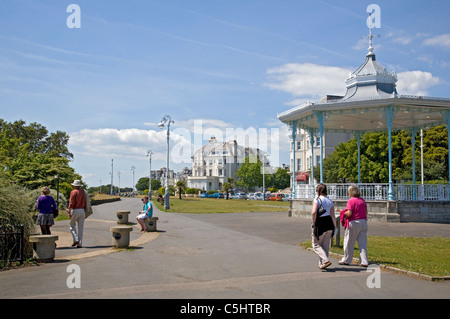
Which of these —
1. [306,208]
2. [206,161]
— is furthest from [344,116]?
[206,161]

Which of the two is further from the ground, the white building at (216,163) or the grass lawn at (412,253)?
the white building at (216,163)

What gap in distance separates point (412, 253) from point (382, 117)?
14394mm

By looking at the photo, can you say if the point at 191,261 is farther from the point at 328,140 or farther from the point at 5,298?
the point at 328,140

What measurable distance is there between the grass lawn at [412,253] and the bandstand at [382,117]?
7713 mm

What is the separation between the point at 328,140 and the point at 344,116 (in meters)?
44.4

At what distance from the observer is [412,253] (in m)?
10.9

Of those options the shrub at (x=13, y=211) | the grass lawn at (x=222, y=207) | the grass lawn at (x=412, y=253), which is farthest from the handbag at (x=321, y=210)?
the grass lawn at (x=222, y=207)

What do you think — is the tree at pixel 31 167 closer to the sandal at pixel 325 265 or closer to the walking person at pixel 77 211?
the walking person at pixel 77 211

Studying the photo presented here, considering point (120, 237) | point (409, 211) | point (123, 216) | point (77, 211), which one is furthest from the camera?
point (409, 211)

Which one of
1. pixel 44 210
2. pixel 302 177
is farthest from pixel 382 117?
pixel 302 177

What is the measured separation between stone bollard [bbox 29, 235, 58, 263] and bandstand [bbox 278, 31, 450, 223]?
1568cm

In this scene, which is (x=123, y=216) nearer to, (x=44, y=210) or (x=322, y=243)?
(x=44, y=210)

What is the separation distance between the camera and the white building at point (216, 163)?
119 m

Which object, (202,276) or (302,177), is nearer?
(202,276)
